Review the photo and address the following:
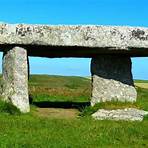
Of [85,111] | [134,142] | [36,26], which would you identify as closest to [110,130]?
[134,142]

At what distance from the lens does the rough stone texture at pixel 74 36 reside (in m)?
19.3

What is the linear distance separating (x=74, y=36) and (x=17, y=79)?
8.82 ft

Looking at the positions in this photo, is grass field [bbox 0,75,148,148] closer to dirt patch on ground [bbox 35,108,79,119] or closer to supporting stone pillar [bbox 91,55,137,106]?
dirt patch on ground [bbox 35,108,79,119]

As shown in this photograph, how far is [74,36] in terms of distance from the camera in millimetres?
19422

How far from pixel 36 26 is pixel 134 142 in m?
7.64

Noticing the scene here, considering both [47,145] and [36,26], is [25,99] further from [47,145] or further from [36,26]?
[47,145]

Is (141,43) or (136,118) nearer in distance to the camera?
(136,118)

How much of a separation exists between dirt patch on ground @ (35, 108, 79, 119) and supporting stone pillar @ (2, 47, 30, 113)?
0.79 m

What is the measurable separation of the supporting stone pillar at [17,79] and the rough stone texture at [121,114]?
291cm

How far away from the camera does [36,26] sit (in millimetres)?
19422

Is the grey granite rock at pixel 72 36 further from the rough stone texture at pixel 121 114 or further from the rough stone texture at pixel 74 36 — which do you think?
the rough stone texture at pixel 121 114

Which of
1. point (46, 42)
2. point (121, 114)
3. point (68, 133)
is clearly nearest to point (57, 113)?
point (46, 42)

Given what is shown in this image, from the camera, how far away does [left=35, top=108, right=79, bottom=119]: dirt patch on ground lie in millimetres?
19469

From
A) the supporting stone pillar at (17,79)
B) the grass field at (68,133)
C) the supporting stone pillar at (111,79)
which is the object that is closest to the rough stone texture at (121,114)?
the grass field at (68,133)
